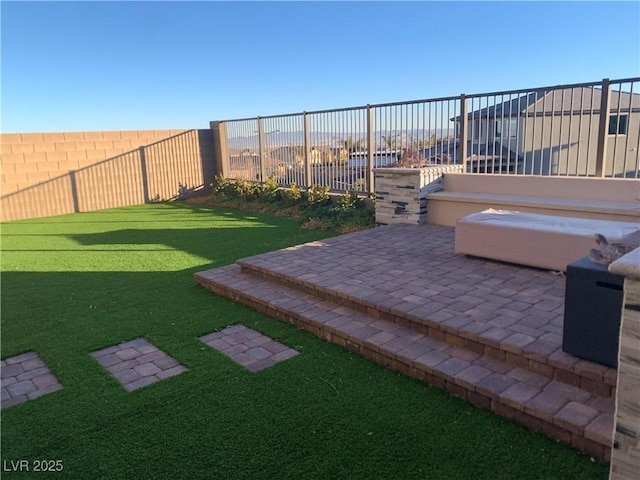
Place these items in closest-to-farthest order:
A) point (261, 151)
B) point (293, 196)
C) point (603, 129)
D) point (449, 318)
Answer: point (449, 318)
point (603, 129)
point (293, 196)
point (261, 151)

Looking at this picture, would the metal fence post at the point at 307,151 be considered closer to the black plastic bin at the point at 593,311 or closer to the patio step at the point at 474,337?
the patio step at the point at 474,337

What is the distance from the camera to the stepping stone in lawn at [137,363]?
312cm

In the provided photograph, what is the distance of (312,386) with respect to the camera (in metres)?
2.90

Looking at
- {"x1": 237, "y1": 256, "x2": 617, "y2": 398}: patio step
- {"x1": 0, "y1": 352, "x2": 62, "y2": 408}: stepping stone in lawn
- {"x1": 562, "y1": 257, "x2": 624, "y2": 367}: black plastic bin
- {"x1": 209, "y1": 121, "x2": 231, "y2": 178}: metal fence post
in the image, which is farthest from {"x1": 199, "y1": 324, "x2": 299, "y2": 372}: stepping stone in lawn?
{"x1": 209, "y1": 121, "x2": 231, "y2": 178}: metal fence post

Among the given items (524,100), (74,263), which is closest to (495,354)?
(524,100)

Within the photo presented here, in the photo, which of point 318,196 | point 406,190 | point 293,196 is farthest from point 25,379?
point 293,196

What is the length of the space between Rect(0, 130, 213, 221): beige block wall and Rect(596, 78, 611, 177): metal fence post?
10602mm

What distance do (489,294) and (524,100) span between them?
382 centimetres

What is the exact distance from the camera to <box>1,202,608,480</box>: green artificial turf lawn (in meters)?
2.18

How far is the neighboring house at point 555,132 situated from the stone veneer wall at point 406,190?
75cm

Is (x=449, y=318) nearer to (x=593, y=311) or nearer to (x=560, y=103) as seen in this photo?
(x=593, y=311)

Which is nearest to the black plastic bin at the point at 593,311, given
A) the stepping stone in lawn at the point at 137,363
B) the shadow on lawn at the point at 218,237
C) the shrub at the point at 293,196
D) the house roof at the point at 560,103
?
the stepping stone in lawn at the point at 137,363

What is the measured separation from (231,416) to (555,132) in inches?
225

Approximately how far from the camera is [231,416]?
2.62 metres
